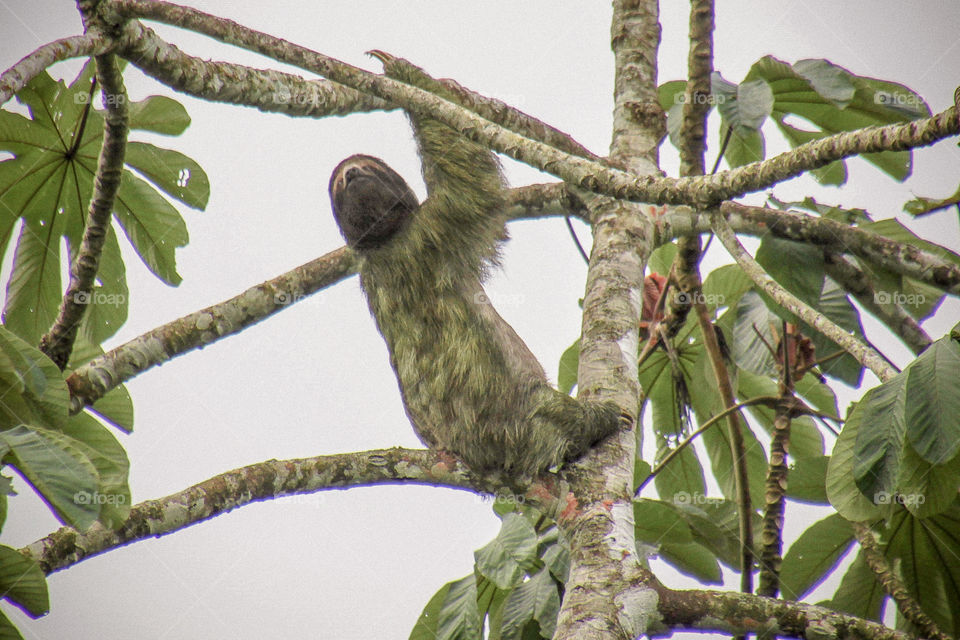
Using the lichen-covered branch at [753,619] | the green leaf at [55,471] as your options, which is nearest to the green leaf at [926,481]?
the lichen-covered branch at [753,619]

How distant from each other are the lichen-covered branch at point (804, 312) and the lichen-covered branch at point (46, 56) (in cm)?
291

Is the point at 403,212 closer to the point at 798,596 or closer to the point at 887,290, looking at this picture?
the point at 887,290

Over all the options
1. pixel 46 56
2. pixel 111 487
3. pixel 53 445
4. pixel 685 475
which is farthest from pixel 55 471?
pixel 685 475

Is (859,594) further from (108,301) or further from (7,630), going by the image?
(108,301)

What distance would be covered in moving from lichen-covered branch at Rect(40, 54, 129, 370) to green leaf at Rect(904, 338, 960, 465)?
3.90 meters

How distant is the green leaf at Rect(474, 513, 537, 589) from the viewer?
152 inches

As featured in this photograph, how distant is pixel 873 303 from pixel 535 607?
2.81m

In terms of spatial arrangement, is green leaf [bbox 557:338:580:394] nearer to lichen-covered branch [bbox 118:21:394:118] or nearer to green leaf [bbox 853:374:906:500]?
lichen-covered branch [bbox 118:21:394:118]

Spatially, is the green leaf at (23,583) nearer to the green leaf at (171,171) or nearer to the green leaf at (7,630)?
the green leaf at (7,630)

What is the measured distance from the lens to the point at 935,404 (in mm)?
3080

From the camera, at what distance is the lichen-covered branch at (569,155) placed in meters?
3.02

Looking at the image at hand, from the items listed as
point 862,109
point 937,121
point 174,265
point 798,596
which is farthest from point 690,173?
point 174,265

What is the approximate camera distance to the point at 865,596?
15.4ft

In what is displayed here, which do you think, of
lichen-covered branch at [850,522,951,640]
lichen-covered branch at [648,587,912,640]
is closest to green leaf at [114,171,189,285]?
lichen-covered branch at [648,587,912,640]
